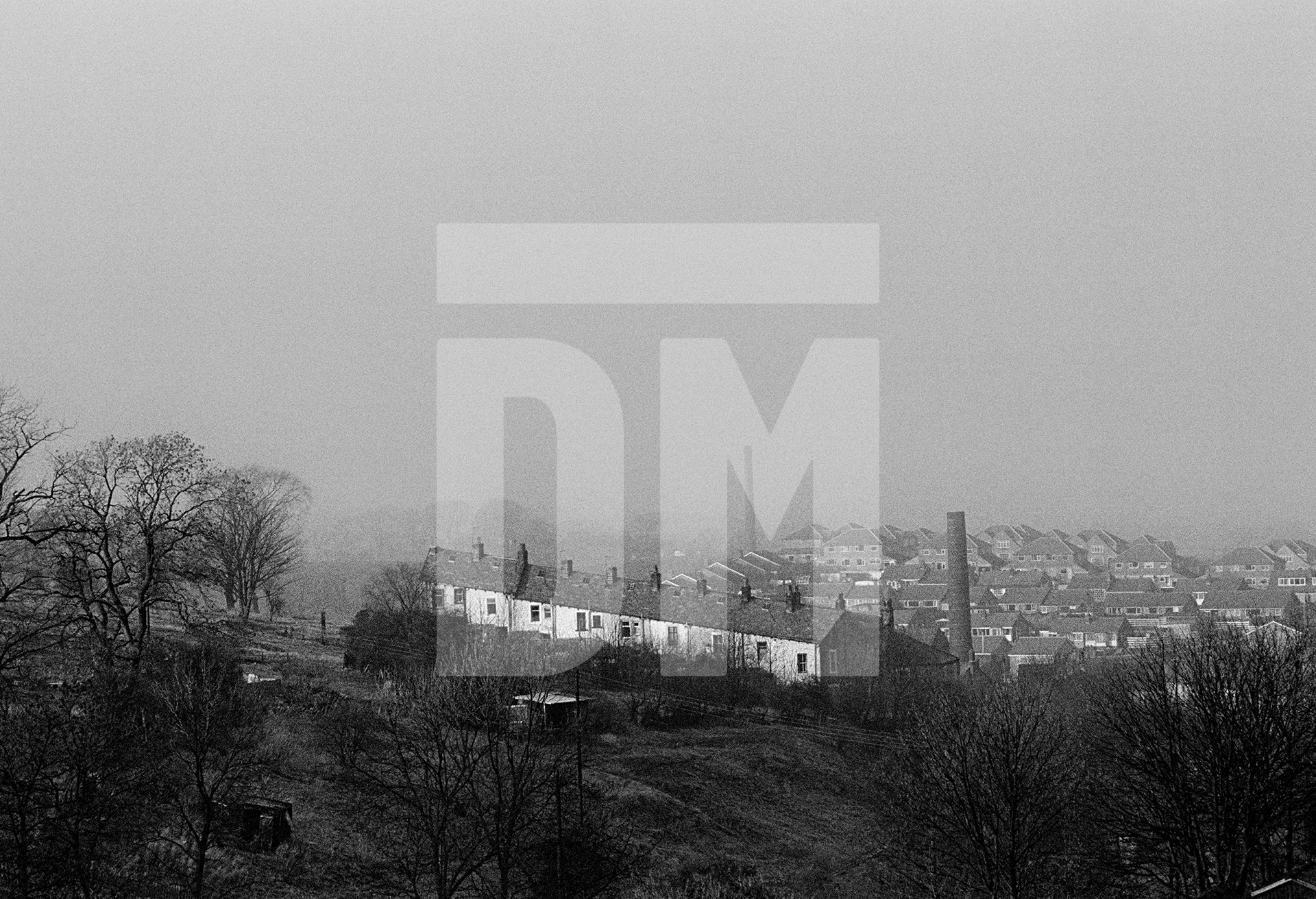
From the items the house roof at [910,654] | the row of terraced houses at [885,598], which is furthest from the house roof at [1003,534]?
the house roof at [910,654]

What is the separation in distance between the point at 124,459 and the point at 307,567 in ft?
151

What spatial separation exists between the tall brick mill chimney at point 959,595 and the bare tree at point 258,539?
3270 centimetres

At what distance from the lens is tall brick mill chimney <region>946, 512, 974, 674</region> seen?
56.3 meters

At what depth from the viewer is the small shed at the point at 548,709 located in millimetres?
23562

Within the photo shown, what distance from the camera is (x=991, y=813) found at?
21656 mm

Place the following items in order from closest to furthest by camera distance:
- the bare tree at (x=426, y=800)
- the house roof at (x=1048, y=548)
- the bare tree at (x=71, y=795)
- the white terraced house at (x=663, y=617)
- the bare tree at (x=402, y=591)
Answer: the bare tree at (x=71, y=795)
the bare tree at (x=426, y=800)
the bare tree at (x=402, y=591)
the white terraced house at (x=663, y=617)
the house roof at (x=1048, y=548)

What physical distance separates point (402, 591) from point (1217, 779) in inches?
1174

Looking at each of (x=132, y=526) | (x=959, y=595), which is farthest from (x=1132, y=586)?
(x=132, y=526)

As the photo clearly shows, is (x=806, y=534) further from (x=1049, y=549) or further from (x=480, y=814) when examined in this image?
(x=480, y=814)

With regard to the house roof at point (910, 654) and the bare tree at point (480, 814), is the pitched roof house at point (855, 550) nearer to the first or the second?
the house roof at point (910, 654)

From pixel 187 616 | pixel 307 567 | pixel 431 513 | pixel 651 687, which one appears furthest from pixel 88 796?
pixel 307 567

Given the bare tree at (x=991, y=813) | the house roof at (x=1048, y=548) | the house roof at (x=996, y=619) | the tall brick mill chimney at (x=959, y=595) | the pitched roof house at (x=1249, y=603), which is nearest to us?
the bare tree at (x=991, y=813)

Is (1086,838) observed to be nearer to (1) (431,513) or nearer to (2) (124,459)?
(2) (124,459)

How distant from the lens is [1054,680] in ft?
157
